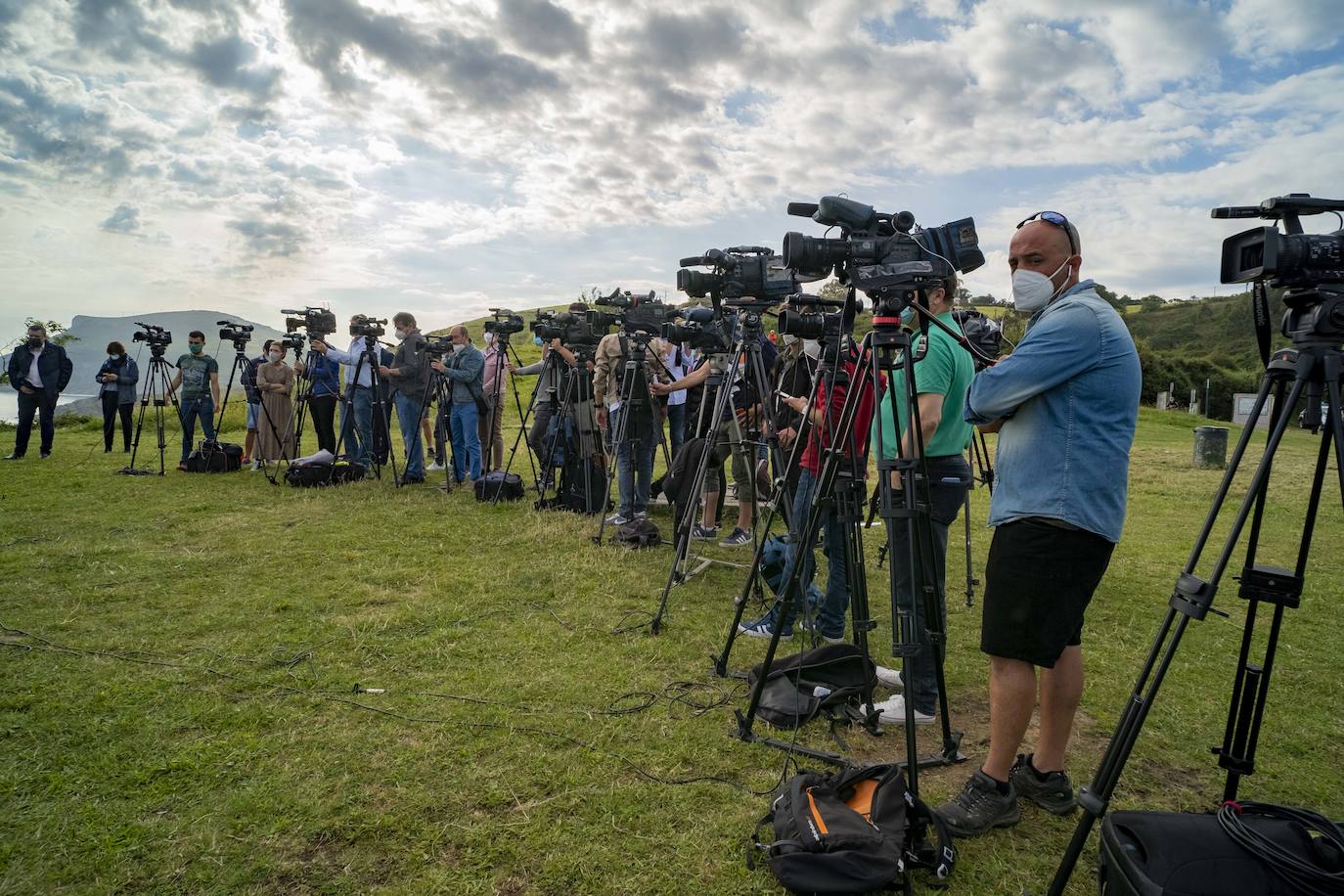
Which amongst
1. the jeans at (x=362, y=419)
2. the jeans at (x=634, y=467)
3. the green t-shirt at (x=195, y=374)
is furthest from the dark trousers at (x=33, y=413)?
the jeans at (x=634, y=467)

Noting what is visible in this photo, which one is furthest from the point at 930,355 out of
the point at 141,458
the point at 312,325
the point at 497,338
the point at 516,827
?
the point at 141,458

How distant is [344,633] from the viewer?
14.3 feet

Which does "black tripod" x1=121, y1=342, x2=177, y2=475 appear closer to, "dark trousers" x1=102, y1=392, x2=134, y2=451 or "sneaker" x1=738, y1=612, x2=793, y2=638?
"dark trousers" x1=102, y1=392, x2=134, y2=451

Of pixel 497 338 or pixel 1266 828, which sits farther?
pixel 497 338

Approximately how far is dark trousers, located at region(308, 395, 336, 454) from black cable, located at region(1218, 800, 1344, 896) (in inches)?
406

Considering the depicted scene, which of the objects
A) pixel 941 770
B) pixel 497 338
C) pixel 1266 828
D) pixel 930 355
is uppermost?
pixel 497 338

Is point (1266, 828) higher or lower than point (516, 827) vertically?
higher

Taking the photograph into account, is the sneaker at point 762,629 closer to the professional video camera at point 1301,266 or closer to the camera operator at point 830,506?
the camera operator at point 830,506

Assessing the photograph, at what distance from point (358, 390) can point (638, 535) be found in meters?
5.69

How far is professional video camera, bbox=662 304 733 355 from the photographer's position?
203 inches

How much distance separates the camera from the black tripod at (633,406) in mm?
6398

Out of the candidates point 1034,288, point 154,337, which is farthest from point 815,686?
point 154,337

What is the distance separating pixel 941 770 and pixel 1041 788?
1.35ft

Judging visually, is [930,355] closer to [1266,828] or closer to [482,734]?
[1266,828]
